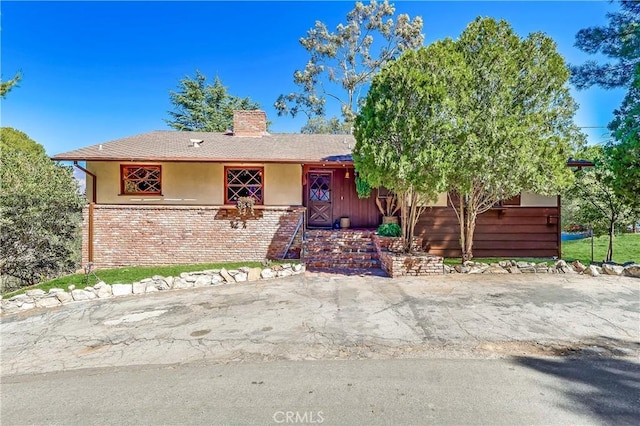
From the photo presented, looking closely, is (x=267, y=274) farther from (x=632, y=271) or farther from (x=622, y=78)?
(x=622, y=78)

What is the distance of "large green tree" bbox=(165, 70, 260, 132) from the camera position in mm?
22672

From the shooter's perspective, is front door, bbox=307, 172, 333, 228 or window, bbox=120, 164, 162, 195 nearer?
window, bbox=120, 164, 162, 195

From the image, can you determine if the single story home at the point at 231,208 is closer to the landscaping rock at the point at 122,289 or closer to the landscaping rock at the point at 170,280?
the landscaping rock at the point at 170,280

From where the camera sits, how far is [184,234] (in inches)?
376

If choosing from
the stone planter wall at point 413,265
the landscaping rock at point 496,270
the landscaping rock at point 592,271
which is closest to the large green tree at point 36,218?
the stone planter wall at point 413,265

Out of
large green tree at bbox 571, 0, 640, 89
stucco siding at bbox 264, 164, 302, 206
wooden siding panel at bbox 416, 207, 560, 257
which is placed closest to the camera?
large green tree at bbox 571, 0, 640, 89

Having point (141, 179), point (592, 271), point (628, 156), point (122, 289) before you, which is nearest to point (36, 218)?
point (141, 179)

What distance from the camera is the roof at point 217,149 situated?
9.41m

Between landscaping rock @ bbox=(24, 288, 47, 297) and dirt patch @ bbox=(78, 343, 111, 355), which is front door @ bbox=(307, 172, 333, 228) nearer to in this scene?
landscaping rock @ bbox=(24, 288, 47, 297)

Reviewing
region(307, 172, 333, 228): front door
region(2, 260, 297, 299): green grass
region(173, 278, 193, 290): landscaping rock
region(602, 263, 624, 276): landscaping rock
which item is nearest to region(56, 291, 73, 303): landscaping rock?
region(2, 260, 297, 299): green grass

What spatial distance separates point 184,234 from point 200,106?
17.1 m

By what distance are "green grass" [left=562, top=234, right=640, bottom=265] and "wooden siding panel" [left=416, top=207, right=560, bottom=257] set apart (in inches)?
63.7

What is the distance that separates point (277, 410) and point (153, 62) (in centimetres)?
2081

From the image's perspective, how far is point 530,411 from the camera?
2.44 meters
